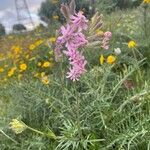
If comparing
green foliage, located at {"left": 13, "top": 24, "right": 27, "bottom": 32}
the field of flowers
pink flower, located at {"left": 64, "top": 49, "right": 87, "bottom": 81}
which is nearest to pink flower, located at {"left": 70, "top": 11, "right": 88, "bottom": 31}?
the field of flowers

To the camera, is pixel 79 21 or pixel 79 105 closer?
pixel 79 21

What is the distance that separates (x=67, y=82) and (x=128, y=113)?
27.9 inches

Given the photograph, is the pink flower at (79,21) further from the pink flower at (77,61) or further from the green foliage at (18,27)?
the green foliage at (18,27)

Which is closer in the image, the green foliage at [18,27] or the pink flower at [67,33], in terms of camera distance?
the pink flower at [67,33]

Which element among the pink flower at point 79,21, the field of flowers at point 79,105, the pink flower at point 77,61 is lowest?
the field of flowers at point 79,105

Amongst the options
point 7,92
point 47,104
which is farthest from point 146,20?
point 47,104

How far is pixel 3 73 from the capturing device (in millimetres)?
7137

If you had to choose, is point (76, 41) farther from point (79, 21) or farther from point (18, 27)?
point (18, 27)

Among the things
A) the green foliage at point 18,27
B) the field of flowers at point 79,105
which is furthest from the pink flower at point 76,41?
the green foliage at point 18,27

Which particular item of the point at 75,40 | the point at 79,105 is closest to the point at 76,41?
the point at 75,40

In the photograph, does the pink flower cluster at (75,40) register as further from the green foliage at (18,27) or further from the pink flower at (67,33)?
the green foliage at (18,27)

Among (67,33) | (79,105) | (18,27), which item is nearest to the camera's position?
(67,33)

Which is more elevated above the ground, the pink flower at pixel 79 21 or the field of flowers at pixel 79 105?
the pink flower at pixel 79 21

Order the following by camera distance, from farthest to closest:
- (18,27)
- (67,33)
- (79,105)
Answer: (18,27), (79,105), (67,33)
